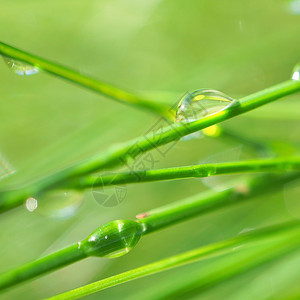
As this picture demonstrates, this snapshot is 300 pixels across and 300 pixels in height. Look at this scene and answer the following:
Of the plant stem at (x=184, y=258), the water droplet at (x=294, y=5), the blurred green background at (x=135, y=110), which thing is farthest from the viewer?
the water droplet at (x=294, y=5)

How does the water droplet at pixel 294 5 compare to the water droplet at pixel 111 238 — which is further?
the water droplet at pixel 294 5

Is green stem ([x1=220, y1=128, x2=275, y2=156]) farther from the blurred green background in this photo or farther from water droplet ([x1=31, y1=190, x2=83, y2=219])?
water droplet ([x1=31, y1=190, x2=83, y2=219])

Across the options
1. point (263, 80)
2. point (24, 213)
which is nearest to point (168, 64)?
point (263, 80)

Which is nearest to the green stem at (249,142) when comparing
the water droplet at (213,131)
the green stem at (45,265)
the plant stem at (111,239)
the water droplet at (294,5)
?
the water droplet at (213,131)

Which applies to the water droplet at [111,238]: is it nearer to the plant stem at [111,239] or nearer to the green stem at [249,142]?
the plant stem at [111,239]

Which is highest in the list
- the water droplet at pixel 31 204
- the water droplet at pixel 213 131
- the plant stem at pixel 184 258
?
the water droplet at pixel 213 131

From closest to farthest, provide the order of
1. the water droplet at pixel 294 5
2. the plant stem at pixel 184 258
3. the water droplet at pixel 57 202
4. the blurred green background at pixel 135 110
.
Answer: the plant stem at pixel 184 258 → the water droplet at pixel 57 202 → the blurred green background at pixel 135 110 → the water droplet at pixel 294 5

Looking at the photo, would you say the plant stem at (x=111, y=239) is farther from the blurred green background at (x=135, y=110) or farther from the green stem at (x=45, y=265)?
the blurred green background at (x=135, y=110)

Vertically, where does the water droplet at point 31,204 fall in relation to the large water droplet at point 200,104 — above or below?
below
